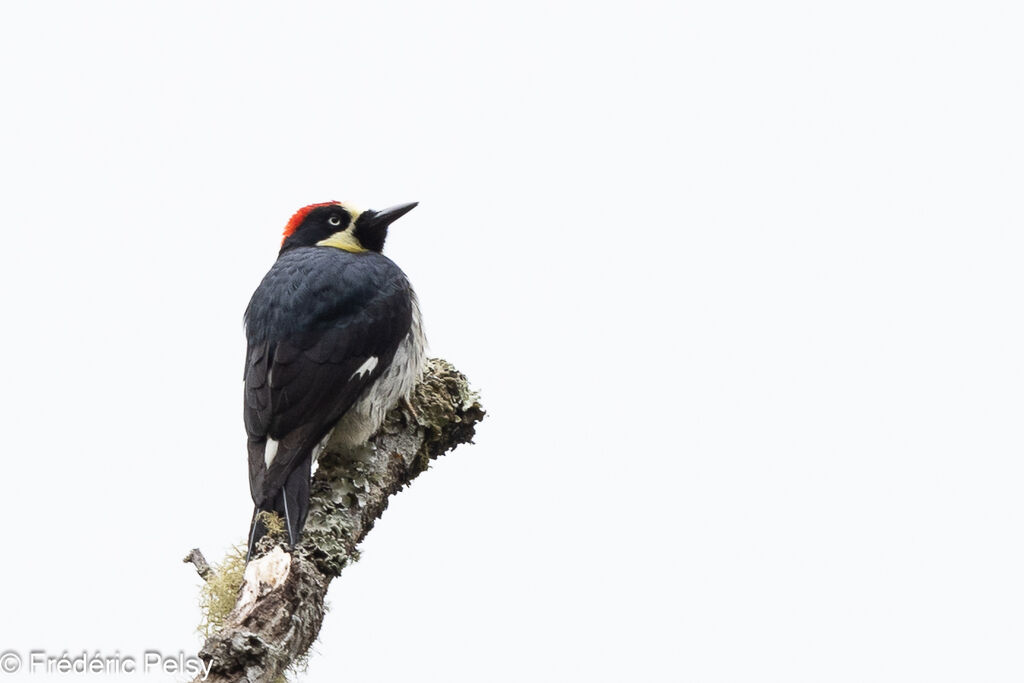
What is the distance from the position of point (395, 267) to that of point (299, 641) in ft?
9.22

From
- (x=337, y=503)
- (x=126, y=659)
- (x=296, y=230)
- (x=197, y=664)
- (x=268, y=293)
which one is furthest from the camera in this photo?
(x=296, y=230)

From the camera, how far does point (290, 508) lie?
4578 millimetres

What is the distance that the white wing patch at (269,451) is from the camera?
496 cm

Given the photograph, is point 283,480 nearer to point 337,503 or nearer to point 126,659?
point 337,503

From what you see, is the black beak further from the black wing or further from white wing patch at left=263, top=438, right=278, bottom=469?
white wing patch at left=263, top=438, right=278, bottom=469

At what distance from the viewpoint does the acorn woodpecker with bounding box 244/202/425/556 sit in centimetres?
500

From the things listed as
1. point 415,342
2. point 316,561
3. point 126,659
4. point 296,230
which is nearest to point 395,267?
point 415,342

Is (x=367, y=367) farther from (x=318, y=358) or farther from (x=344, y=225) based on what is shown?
(x=344, y=225)

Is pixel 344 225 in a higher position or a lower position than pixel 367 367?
higher

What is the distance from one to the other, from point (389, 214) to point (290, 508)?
2.62 metres

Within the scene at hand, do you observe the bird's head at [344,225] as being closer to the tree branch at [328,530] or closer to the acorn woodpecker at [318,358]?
the acorn woodpecker at [318,358]

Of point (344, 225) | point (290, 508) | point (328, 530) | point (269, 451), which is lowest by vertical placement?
point (328, 530)

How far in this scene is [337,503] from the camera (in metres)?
4.71

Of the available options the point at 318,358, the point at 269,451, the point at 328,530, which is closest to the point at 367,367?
the point at 318,358
